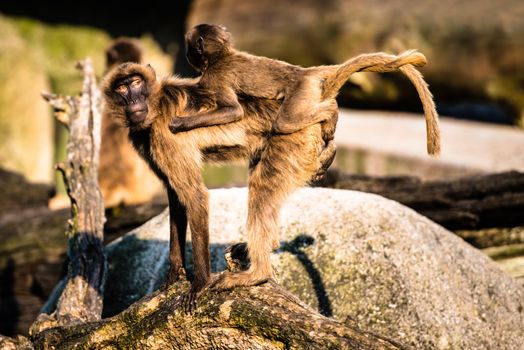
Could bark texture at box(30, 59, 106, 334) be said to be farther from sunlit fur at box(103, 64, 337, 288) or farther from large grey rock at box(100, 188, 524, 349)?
sunlit fur at box(103, 64, 337, 288)

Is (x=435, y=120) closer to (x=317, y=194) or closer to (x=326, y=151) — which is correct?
(x=326, y=151)

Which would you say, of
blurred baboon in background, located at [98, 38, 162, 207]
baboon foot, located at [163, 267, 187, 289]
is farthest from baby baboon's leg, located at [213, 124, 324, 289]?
blurred baboon in background, located at [98, 38, 162, 207]

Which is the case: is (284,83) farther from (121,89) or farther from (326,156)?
(121,89)

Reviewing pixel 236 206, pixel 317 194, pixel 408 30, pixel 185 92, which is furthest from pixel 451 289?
pixel 408 30

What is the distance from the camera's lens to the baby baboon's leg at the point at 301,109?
532 centimetres

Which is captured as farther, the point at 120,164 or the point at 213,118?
the point at 120,164

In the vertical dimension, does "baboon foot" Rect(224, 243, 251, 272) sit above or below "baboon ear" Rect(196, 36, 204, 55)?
below

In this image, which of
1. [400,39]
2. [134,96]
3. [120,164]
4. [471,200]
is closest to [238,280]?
[134,96]

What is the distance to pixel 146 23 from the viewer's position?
14.8m

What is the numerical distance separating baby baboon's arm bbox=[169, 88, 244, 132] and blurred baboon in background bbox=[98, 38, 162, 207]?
472 cm

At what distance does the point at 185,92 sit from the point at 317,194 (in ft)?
5.97

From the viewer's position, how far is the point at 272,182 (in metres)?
5.31

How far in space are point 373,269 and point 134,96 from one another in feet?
7.20

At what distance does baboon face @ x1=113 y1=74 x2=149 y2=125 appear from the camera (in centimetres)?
554
